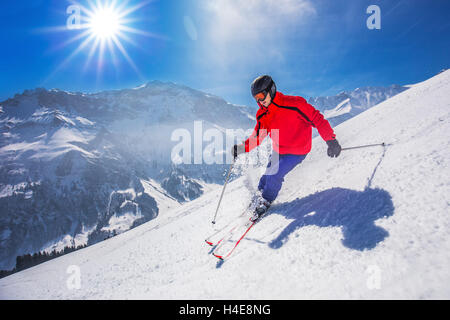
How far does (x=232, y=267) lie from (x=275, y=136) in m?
2.88

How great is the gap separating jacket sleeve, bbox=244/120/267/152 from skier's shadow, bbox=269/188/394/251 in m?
1.87

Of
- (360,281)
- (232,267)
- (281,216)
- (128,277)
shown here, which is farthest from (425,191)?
(128,277)

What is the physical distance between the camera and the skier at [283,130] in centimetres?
440

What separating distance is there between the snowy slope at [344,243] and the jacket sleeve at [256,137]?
53.5 inches

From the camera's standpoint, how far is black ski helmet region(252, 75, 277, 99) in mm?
4387

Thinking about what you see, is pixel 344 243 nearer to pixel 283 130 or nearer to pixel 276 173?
pixel 276 173

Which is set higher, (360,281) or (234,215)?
(234,215)

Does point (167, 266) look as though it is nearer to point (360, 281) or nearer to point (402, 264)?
point (360, 281)

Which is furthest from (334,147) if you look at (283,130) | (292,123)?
(283,130)

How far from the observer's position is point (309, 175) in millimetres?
5297

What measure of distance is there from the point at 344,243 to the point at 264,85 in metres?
3.18

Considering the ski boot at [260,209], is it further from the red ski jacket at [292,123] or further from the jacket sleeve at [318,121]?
the jacket sleeve at [318,121]

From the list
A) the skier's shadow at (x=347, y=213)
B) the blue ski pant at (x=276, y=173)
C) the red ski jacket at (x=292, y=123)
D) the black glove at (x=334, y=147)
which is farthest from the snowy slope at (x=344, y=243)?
the red ski jacket at (x=292, y=123)

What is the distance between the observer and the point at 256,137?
5.36 meters
